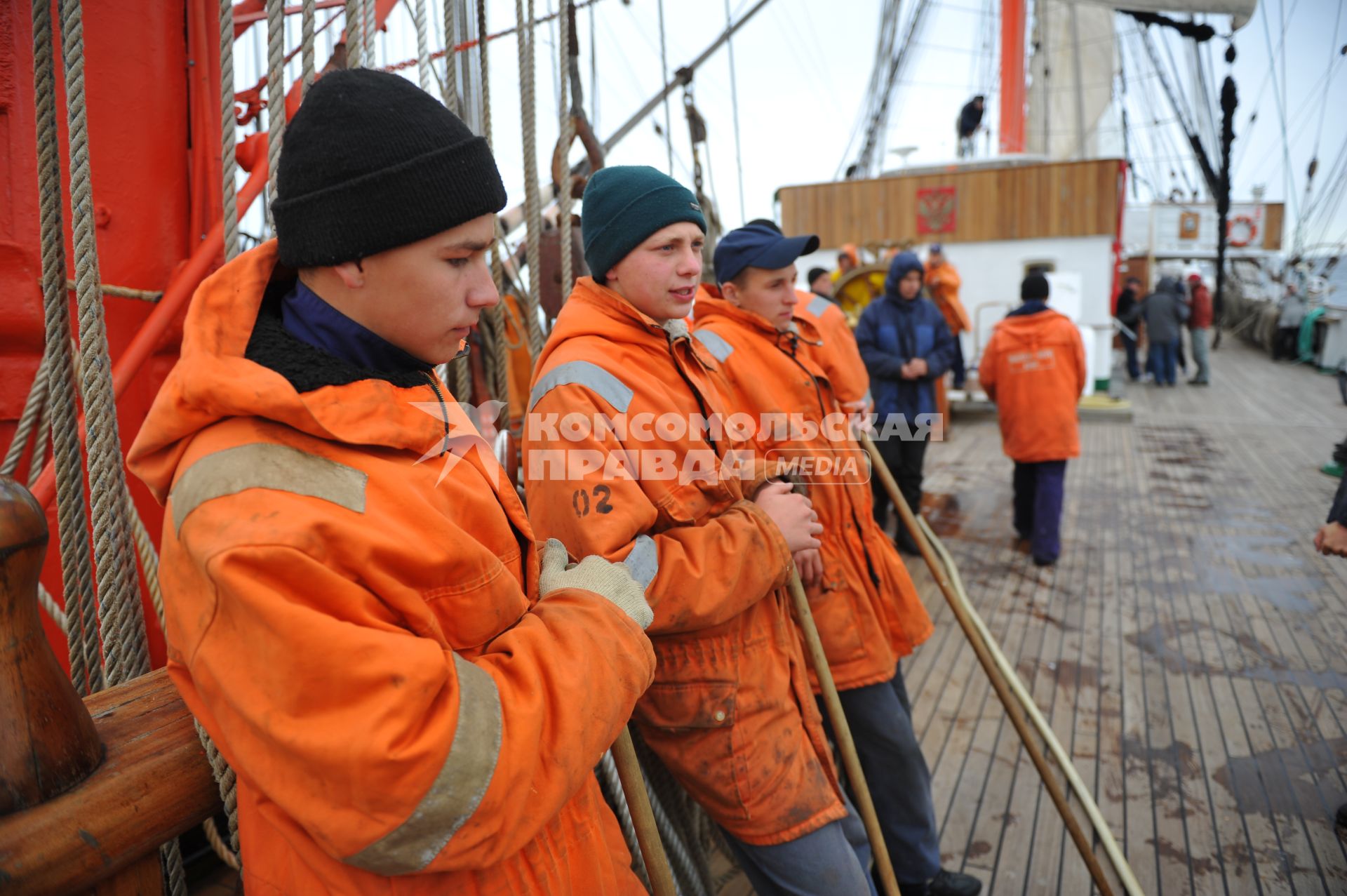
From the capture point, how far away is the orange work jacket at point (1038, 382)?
5.49 meters

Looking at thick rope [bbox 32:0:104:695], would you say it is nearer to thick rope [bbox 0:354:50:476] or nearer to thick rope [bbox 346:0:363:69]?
thick rope [bbox 0:354:50:476]

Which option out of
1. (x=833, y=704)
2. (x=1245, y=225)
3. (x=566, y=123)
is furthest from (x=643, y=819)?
(x=1245, y=225)

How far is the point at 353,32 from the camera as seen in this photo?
1895 mm

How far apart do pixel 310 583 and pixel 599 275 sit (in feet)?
3.91

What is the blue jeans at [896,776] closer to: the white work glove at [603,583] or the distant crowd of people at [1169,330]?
the white work glove at [603,583]

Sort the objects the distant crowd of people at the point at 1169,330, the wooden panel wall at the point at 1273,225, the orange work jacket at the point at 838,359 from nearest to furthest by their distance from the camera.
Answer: the orange work jacket at the point at 838,359 < the distant crowd of people at the point at 1169,330 < the wooden panel wall at the point at 1273,225

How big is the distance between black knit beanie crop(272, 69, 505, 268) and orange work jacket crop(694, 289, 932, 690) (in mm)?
1242

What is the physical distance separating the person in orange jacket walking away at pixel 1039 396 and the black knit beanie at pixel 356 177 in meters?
5.18

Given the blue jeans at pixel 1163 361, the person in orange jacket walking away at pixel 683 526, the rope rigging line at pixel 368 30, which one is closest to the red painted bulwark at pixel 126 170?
the rope rigging line at pixel 368 30

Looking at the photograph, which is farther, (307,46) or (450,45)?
(450,45)


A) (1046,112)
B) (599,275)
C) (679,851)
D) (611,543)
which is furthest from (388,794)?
(1046,112)

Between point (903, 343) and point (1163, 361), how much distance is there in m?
10.6

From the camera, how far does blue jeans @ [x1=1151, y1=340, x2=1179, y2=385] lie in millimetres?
13984

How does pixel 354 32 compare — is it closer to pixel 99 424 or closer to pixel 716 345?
pixel 99 424
